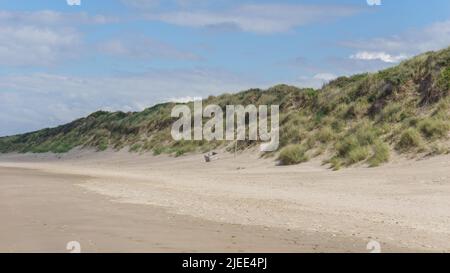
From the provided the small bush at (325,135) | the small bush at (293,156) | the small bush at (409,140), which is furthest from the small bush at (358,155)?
the small bush at (325,135)

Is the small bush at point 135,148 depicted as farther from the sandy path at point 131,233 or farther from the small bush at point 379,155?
the sandy path at point 131,233

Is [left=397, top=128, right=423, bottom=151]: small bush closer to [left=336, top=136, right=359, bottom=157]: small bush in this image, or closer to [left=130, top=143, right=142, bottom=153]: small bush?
[left=336, top=136, right=359, bottom=157]: small bush

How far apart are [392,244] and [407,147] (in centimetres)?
1307

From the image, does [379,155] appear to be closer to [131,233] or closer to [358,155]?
[358,155]

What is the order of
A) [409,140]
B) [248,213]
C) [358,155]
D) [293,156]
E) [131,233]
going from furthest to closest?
1. [293,156]
2. [358,155]
3. [409,140]
4. [248,213]
5. [131,233]

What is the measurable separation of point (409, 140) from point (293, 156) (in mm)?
5124

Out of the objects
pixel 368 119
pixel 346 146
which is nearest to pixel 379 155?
pixel 346 146

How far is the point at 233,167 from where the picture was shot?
2666 cm

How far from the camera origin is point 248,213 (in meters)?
11.4

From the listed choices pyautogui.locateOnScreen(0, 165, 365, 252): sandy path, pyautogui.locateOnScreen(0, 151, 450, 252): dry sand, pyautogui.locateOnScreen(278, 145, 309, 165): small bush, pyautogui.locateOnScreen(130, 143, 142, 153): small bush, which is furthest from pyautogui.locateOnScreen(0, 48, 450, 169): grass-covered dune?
pyautogui.locateOnScreen(0, 165, 365, 252): sandy path

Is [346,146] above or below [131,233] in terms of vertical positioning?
above

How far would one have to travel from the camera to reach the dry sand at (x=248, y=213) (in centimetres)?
789

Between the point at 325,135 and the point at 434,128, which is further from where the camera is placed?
the point at 325,135
